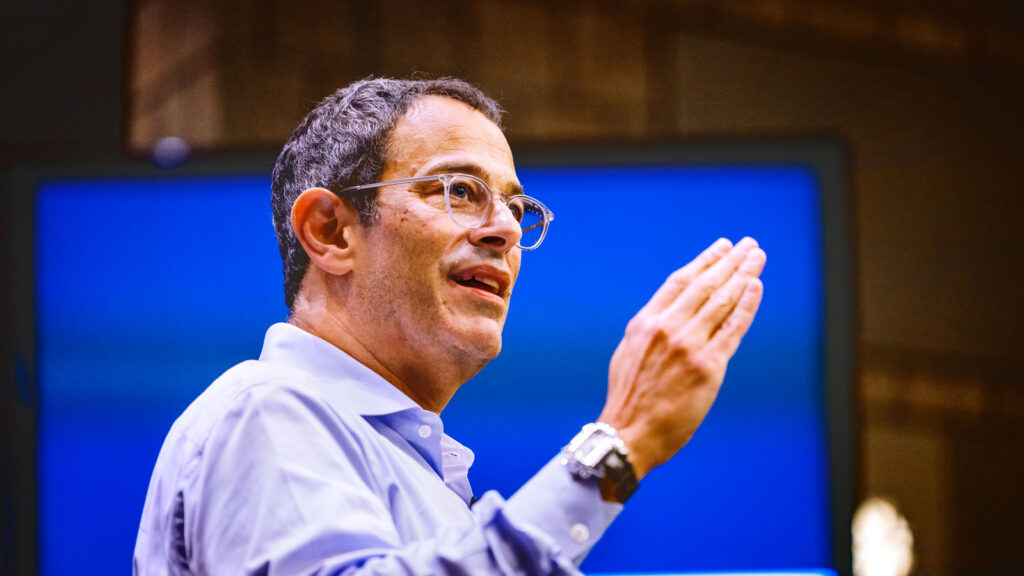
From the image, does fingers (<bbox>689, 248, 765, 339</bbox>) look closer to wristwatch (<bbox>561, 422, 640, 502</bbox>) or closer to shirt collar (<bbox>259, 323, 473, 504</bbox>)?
wristwatch (<bbox>561, 422, 640, 502</bbox>)

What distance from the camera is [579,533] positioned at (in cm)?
88

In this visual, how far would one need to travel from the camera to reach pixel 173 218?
2.25 metres

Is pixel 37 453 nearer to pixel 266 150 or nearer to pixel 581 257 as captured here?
pixel 266 150

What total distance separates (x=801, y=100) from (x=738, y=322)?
167cm

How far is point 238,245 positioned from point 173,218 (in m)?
0.16

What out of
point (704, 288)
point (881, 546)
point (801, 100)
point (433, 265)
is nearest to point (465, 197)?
point (433, 265)

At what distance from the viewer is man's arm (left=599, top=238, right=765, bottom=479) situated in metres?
0.98

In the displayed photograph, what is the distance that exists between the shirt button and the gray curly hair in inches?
22.8

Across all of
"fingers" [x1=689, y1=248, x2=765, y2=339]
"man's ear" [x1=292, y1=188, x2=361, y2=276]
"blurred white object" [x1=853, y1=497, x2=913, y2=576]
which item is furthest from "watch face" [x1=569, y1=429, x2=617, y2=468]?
"blurred white object" [x1=853, y1=497, x2=913, y2=576]

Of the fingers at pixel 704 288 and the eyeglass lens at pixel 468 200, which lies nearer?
the fingers at pixel 704 288

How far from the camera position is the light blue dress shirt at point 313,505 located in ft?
2.73

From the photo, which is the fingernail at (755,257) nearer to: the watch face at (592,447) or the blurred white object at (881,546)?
the watch face at (592,447)

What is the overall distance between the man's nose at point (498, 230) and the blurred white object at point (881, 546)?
165 cm

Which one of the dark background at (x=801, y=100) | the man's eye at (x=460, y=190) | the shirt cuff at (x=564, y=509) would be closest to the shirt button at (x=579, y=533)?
the shirt cuff at (x=564, y=509)
